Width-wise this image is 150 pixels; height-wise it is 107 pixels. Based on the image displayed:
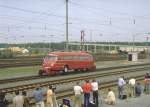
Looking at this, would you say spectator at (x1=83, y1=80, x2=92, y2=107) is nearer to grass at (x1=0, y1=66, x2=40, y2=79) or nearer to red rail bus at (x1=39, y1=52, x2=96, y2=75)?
grass at (x1=0, y1=66, x2=40, y2=79)

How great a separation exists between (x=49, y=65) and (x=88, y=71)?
23.9 ft

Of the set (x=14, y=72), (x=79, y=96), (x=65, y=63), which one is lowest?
(x=14, y=72)

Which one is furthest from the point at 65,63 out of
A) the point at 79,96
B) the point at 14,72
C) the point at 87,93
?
the point at 79,96

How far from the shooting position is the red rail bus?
3522 cm

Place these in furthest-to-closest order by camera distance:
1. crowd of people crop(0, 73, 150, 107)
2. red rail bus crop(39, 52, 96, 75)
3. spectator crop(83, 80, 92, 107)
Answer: red rail bus crop(39, 52, 96, 75) < spectator crop(83, 80, 92, 107) < crowd of people crop(0, 73, 150, 107)

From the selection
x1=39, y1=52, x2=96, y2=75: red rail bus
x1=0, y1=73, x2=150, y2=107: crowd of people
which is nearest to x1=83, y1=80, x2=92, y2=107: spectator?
x1=0, y1=73, x2=150, y2=107: crowd of people

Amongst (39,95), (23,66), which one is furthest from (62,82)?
(23,66)

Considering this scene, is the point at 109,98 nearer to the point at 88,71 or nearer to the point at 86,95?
the point at 86,95

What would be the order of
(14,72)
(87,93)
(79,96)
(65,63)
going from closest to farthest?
(79,96) < (87,93) < (65,63) < (14,72)

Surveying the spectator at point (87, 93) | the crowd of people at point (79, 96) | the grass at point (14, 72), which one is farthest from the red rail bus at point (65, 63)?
the spectator at point (87, 93)

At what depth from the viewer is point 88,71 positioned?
40.9 meters

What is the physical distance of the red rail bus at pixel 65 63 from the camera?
35219mm

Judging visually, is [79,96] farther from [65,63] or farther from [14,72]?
[14,72]

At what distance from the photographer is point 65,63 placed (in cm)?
3691
